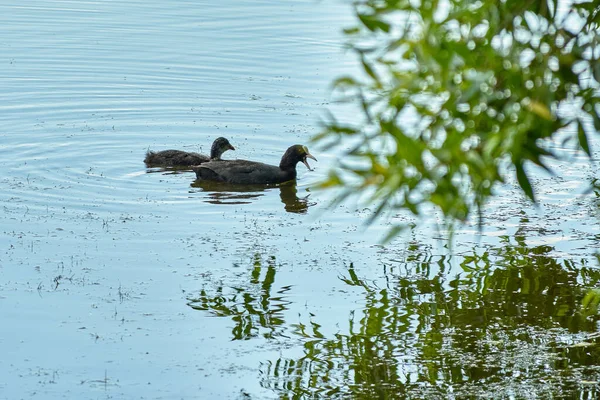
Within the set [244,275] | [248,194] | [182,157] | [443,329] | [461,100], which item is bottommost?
[443,329]

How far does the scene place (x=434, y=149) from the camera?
4250 mm

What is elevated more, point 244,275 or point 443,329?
point 244,275

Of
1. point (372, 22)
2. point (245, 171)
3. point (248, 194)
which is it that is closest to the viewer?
point (372, 22)

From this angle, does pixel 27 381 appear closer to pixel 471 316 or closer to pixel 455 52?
pixel 471 316

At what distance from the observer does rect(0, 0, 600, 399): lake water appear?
802 cm

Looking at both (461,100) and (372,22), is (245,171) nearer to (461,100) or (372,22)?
(372,22)

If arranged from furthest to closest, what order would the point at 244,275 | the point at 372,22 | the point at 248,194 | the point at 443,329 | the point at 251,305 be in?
the point at 248,194 < the point at 244,275 < the point at 251,305 < the point at 443,329 < the point at 372,22

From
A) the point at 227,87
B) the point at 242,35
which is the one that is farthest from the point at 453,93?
the point at 242,35

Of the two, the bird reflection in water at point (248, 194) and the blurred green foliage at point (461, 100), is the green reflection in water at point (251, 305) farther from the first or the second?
the blurred green foliage at point (461, 100)

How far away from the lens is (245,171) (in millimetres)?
13750

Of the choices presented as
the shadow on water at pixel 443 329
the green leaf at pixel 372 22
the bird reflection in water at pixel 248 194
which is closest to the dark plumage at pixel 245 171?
the bird reflection in water at pixel 248 194

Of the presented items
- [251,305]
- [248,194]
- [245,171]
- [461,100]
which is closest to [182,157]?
[245,171]

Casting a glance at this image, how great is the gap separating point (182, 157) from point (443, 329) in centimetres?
607

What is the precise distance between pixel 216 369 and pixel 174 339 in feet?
2.14
